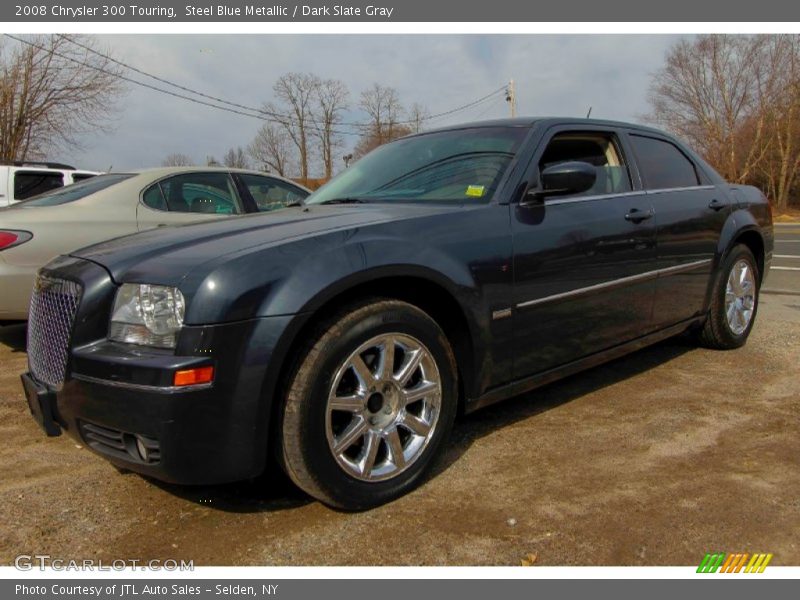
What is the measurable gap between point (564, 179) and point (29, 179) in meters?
8.06

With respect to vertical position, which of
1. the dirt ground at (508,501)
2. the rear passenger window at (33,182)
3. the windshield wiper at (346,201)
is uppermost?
the rear passenger window at (33,182)

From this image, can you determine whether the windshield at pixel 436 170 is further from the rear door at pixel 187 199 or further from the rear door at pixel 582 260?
the rear door at pixel 187 199

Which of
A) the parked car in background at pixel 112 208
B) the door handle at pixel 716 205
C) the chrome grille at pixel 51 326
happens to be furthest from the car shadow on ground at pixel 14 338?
Answer: the door handle at pixel 716 205

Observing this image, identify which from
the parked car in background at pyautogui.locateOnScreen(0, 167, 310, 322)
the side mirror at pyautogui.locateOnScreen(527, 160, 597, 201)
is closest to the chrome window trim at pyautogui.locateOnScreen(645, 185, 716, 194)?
the side mirror at pyautogui.locateOnScreen(527, 160, 597, 201)

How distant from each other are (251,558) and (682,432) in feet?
7.33

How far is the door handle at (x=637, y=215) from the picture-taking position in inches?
139

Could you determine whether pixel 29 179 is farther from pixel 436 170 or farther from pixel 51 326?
pixel 436 170

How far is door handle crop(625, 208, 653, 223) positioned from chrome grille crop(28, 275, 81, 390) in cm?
281

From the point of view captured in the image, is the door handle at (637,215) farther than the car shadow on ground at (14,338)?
No

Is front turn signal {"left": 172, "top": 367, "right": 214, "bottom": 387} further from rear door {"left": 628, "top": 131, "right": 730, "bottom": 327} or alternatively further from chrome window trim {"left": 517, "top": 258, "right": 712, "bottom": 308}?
rear door {"left": 628, "top": 131, "right": 730, "bottom": 327}

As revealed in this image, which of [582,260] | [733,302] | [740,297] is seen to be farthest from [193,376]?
[740,297]

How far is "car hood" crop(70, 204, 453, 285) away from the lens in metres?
2.25

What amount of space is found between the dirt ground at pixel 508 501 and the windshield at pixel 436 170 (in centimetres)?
127

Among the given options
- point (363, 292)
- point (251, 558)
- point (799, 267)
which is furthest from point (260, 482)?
point (799, 267)
